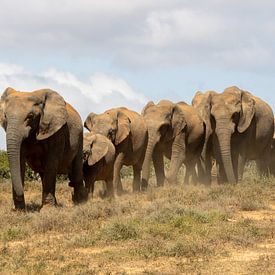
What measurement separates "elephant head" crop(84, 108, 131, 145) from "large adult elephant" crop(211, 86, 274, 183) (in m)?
2.98

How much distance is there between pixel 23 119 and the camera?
13875 mm

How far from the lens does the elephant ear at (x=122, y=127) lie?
2009 centimetres

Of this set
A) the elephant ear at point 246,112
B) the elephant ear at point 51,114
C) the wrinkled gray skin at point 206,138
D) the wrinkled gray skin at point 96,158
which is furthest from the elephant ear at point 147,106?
the elephant ear at point 51,114

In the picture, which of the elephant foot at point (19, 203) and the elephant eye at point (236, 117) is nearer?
the elephant foot at point (19, 203)

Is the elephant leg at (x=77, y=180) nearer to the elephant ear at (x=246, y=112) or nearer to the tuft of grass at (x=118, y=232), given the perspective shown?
the tuft of grass at (x=118, y=232)

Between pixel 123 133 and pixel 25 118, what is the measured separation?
6.55m

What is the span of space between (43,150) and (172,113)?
809 cm

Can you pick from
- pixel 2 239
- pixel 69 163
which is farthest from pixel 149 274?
pixel 69 163

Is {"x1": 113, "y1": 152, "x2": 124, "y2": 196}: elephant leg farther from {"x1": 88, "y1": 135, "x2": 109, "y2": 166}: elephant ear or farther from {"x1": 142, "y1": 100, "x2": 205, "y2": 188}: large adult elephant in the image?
{"x1": 88, "y1": 135, "x2": 109, "y2": 166}: elephant ear

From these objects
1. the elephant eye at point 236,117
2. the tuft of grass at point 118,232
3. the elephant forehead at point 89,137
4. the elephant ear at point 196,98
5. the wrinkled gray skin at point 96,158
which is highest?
the elephant ear at point 196,98

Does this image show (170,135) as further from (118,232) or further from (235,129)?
(118,232)

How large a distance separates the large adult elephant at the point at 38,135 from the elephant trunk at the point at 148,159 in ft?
18.0

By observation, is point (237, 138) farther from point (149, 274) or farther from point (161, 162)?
point (149, 274)

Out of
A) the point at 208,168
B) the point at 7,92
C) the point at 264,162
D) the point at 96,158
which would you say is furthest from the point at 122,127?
the point at 264,162
